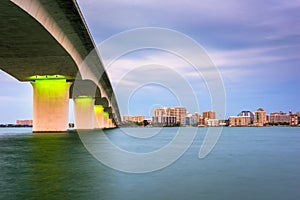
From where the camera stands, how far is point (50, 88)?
5231cm

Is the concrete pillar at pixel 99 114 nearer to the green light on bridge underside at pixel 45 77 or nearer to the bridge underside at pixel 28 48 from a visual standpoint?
the green light on bridge underside at pixel 45 77

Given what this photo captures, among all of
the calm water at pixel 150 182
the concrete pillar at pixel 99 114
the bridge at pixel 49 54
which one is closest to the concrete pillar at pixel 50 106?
the bridge at pixel 49 54

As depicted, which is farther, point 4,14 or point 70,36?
point 70,36

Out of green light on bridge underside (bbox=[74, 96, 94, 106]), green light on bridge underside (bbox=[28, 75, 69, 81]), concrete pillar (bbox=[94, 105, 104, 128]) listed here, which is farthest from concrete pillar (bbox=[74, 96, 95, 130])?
concrete pillar (bbox=[94, 105, 104, 128])

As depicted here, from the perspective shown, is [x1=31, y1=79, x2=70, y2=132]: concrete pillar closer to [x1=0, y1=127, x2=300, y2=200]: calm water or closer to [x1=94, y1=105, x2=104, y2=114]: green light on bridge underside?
[x1=0, y1=127, x2=300, y2=200]: calm water

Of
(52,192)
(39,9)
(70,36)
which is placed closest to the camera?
(52,192)

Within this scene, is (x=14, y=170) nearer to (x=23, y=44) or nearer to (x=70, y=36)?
(x=23, y=44)

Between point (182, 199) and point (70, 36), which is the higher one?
point (70, 36)

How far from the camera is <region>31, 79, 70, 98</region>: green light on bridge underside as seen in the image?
52.1 m

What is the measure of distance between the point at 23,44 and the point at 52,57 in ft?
22.9

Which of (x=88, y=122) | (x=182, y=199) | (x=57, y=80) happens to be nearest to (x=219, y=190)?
(x=182, y=199)

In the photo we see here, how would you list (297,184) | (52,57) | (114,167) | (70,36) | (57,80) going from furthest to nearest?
Result: (57,80) → (52,57) → (70,36) → (114,167) → (297,184)

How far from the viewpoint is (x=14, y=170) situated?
1247cm

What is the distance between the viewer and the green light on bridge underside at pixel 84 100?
3000 inches
